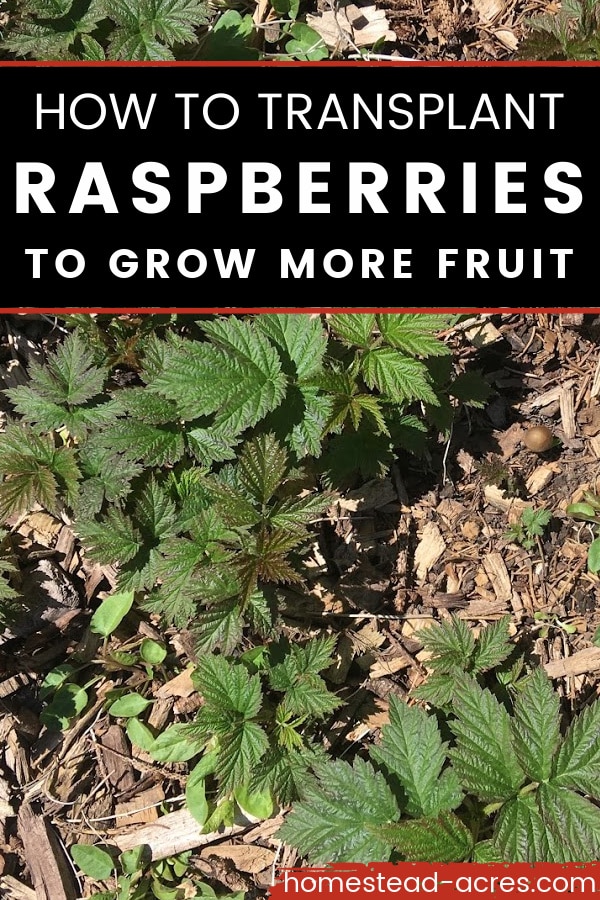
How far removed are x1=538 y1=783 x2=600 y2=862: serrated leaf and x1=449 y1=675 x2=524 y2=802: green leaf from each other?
10 cm

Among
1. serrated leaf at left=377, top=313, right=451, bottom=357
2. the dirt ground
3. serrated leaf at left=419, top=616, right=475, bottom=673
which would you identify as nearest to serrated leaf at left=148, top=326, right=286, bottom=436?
serrated leaf at left=377, top=313, right=451, bottom=357

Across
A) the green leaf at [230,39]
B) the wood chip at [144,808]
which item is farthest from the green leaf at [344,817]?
the green leaf at [230,39]

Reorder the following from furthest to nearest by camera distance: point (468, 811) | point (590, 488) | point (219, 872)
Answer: point (590, 488)
point (219, 872)
point (468, 811)

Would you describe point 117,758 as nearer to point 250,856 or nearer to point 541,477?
point 250,856

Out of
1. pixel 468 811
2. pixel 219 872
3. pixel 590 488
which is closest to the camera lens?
pixel 468 811

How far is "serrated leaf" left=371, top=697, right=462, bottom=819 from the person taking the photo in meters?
2.46

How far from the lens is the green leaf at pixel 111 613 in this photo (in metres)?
3.05

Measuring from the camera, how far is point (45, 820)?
3.04m

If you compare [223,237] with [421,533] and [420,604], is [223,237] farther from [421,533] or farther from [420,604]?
[420,604]

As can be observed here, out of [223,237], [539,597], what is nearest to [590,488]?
[539,597]

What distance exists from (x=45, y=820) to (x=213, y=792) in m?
0.63

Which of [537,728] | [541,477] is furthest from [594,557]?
[537,728]

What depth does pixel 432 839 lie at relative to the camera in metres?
2.36

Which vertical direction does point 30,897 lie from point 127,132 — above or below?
below
